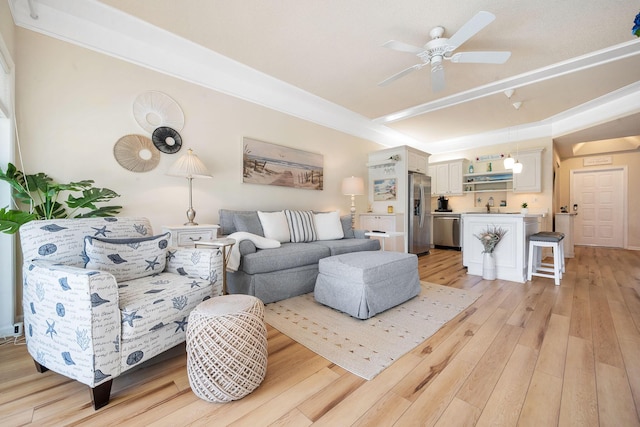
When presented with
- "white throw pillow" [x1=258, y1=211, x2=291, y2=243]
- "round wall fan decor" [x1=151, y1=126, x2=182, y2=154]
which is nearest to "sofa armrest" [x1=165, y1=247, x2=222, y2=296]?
"white throw pillow" [x1=258, y1=211, x2=291, y2=243]

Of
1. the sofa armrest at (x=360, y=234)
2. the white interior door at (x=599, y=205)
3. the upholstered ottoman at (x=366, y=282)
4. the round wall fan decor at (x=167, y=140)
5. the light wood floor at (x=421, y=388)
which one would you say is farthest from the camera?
the white interior door at (x=599, y=205)

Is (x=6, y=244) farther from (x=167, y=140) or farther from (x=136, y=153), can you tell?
(x=167, y=140)

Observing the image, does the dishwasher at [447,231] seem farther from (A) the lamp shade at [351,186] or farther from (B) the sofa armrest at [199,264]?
(B) the sofa armrest at [199,264]

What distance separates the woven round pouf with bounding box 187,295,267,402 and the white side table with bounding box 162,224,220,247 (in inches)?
50.7

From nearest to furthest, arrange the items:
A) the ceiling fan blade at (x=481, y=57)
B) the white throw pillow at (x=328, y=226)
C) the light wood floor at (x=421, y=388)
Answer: the light wood floor at (x=421, y=388)
the ceiling fan blade at (x=481, y=57)
the white throw pillow at (x=328, y=226)

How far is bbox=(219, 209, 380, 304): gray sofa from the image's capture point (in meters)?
2.48

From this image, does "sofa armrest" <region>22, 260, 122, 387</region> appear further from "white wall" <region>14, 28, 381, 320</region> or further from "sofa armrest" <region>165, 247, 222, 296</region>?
"white wall" <region>14, 28, 381, 320</region>

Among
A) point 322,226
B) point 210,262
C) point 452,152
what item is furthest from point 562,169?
point 210,262

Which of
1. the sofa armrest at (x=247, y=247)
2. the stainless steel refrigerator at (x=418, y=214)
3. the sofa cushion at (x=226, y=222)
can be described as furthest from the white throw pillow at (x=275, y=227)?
the stainless steel refrigerator at (x=418, y=214)

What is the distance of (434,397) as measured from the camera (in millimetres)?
1274

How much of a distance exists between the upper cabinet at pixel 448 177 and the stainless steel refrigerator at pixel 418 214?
910mm

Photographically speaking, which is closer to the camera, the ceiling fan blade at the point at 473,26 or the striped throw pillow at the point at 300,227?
the ceiling fan blade at the point at 473,26

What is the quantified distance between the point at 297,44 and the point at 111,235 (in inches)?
96.3

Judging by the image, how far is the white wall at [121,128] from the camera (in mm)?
2145
